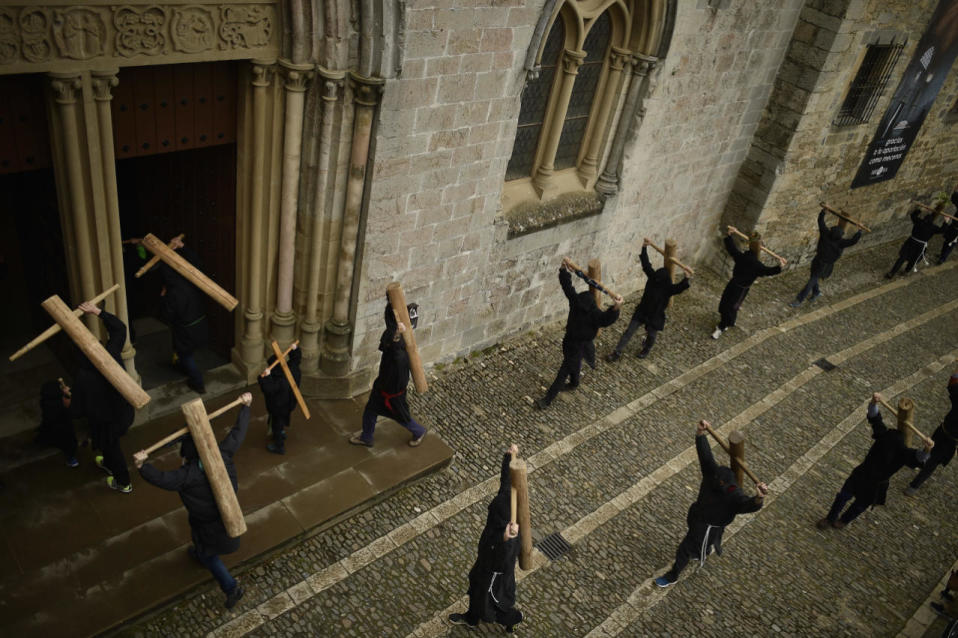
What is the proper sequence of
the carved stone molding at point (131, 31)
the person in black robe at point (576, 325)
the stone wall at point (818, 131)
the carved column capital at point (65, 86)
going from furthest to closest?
the stone wall at point (818, 131) → the person in black robe at point (576, 325) → the carved column capital at point (65, 86) → the carved stone molding at point (131, 31)

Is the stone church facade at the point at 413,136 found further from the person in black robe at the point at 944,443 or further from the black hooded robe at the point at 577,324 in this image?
the person in black robe at the point at 944,443

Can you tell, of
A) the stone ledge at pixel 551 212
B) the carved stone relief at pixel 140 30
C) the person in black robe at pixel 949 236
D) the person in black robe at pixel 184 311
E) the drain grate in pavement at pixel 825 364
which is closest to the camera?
the carved stone relief at pixel 140 30

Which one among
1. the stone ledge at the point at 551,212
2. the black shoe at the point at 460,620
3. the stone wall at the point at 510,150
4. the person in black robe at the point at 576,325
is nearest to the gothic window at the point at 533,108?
the stone ledge at the point at 551,212

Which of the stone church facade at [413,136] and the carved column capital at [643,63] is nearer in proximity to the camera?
the stone church facade at [413,136]

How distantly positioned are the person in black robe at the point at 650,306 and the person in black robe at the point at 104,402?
6.86m

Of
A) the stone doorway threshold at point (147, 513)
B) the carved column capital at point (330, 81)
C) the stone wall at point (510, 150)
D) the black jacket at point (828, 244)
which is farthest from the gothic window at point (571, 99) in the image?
the black jacket at point (828, 244)

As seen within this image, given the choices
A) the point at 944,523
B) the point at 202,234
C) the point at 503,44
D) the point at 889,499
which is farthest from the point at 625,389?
the point at 202,234

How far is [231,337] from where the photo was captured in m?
9.02

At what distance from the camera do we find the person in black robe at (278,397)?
7449mm

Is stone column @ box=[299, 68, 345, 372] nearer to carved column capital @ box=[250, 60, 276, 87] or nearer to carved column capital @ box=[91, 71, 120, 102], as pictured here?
carved column capital @ box=[250, 60, 276, 87]

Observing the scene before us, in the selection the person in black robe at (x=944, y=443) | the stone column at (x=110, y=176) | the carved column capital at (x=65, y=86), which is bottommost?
the person in black robe at (x=944, y=443)

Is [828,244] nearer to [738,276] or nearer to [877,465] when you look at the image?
[738,276]

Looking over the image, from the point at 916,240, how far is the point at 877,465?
887cm

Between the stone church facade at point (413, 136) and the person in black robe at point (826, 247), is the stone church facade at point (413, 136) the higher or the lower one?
the higher one
